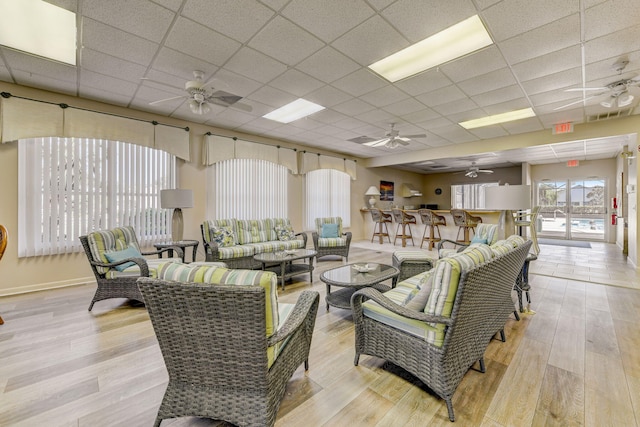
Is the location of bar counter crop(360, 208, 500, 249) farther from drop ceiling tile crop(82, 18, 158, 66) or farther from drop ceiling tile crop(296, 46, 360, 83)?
drop ceiling tile crop(82, 18, 158, 66)

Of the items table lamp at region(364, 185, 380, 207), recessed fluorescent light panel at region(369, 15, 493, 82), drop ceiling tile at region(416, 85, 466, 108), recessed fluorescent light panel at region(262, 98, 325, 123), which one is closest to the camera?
recessed fluorescent light panel at region(369, 15, 493, 82)

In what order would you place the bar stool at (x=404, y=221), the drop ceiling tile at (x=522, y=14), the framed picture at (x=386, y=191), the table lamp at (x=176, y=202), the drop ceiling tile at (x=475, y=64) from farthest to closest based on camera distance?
1. the framed picture at (x=386, y=191)
2. the bar stool at (x=404, y=221)
3. the table lamp at (x=176, y=202)
4. the drop ceiling tile at (x=475, y=64)
5. the drop ceiling tile at (x=522, y=14)

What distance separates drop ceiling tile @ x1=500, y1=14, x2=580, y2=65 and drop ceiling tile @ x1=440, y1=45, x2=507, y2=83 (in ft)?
0.27

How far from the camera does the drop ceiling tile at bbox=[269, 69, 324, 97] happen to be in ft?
10.8

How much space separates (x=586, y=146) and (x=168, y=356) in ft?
28.2

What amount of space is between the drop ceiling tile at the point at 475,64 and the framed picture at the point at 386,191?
6.29 metres

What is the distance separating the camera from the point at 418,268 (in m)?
3.65

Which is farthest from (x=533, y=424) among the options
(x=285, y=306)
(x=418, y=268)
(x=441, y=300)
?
(x=418, y=268)

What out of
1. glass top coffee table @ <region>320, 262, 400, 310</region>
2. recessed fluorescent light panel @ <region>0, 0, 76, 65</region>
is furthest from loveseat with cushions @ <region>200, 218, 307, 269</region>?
recessed fluorescent light panel @ <region>0, 0, 76, 65</region>

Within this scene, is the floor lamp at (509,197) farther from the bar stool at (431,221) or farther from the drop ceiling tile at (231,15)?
the bar stool at (431,221)

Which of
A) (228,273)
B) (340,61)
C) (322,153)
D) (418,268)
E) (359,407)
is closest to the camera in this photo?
(228,273)

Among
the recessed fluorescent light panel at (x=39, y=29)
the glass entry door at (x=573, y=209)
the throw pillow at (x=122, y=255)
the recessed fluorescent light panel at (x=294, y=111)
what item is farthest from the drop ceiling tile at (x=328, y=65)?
the glass entry door at (x=573, y=209)

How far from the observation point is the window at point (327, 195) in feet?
23.4

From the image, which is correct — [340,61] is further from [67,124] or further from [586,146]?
[586,146]
